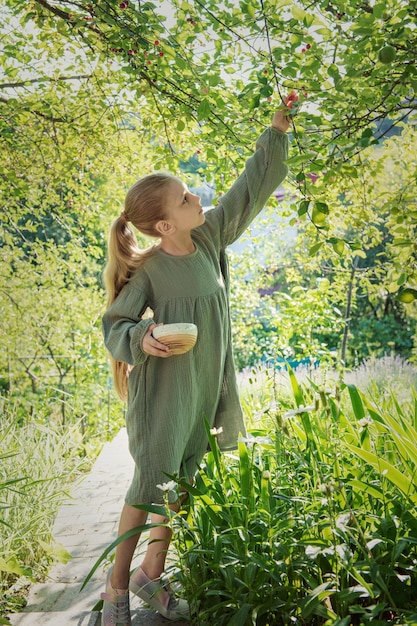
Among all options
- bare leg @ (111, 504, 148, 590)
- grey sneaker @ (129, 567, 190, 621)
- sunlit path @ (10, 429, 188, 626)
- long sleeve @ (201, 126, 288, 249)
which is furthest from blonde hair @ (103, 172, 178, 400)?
sunlit path @ (10, 429, 188, 626)

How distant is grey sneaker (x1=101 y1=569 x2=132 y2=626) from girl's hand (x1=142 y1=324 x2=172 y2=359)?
0.73 metres

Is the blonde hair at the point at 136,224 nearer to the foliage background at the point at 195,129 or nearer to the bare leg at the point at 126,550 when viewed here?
the foliage background at the point at 195,129

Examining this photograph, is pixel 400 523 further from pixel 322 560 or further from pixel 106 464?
pixel 106 464

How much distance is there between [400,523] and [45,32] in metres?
2.84

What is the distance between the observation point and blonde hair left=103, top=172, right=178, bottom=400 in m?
1.97

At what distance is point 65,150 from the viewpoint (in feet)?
12.2

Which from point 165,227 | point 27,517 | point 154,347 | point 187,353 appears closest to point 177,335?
point 154,347

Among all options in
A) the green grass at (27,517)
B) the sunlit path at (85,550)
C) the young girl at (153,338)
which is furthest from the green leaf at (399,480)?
the green grass at (27,517)

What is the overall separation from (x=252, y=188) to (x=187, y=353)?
591mm

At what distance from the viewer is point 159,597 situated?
184 cm

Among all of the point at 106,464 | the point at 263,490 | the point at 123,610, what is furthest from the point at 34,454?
the point at 263,490

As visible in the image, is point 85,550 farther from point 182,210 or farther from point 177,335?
point 182,210

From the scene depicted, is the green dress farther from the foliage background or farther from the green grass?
the green grass

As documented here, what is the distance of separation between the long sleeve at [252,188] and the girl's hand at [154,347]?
53 cm
